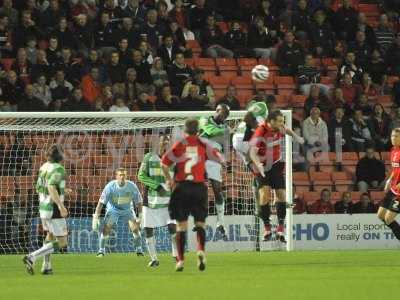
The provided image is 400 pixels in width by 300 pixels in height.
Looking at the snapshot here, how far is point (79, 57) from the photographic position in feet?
73.9

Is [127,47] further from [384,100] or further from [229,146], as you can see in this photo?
[384,100]

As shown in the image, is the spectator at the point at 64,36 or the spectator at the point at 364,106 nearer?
the spectator at the point at 64,36

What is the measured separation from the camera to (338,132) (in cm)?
2311

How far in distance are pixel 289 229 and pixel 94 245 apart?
3.59 metres

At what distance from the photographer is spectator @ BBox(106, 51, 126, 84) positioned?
73.4 feet

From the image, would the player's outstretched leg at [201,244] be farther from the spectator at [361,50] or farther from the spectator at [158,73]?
the spectator at [361,50]

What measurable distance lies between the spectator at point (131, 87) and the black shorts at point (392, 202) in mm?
6821

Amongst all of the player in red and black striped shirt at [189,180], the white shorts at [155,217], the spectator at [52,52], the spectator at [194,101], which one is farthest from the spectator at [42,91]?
the player in red and black striped shirt at [189,180]

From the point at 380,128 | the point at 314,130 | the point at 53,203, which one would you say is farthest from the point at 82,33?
the point at 53,203

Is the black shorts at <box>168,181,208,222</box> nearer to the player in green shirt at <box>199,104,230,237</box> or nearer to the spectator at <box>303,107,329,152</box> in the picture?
the player in green shirt at <box>199,104,230,237</box>

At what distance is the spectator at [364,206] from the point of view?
21844mm

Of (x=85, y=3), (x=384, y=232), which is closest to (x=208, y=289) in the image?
(x=384, y=232)

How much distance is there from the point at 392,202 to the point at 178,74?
7.38m

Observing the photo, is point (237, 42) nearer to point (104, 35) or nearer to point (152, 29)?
point (152, 29)
